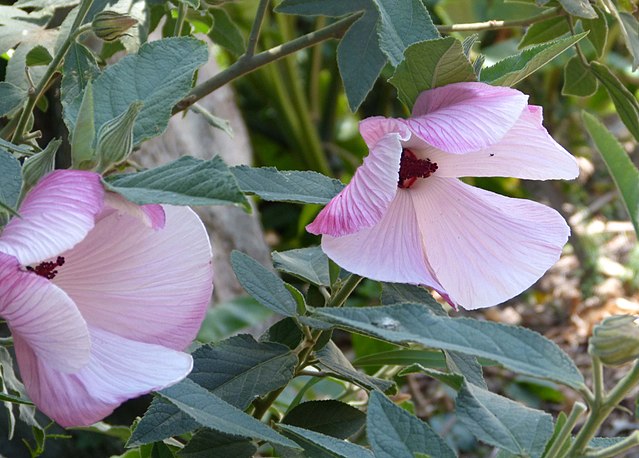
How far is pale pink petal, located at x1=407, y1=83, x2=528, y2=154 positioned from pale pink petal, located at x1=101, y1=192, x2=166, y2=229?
133 millimetres

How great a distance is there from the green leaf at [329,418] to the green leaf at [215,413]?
5.9 inches

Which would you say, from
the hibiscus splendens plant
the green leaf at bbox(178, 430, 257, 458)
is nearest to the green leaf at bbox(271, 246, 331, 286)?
the hibiscus splendens plant

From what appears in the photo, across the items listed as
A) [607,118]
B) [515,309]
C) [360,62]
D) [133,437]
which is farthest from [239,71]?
[607,118]

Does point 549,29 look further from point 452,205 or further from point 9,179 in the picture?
point 9,179

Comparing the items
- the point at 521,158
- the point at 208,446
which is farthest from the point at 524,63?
the point at 208,446

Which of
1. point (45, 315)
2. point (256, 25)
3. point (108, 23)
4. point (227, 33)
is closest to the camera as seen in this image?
point (45, 315)

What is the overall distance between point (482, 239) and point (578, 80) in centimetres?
33

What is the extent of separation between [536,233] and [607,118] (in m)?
3.07

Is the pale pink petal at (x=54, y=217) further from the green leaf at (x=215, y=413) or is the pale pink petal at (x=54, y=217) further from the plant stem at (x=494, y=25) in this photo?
the plant stem at (x=494, y=25)

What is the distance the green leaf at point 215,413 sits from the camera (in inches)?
15.6

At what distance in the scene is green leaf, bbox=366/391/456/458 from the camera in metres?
0.39

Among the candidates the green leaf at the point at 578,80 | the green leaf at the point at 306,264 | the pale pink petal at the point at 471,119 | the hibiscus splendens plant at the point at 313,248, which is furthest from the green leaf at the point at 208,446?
the green leaf at the point at 578,80

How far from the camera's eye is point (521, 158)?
18.8 inches

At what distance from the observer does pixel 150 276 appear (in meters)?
0.41
